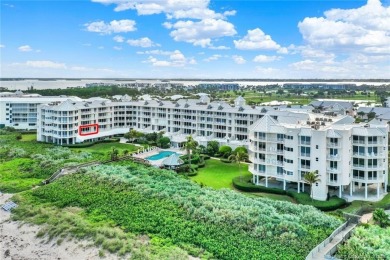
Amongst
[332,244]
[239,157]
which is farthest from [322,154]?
[332,244]

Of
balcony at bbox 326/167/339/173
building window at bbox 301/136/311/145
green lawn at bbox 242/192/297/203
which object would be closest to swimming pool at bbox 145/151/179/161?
green lawn at bbox 242/192/297/203

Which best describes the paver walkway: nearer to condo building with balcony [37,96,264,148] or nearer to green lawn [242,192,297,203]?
green lawn [242,192,297,203]

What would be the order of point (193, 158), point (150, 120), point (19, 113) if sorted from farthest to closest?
1. point (19, 113)
2. point (150, 120)
3. point (193, 158)

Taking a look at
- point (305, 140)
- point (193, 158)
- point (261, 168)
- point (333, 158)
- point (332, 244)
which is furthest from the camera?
point (193, 158)

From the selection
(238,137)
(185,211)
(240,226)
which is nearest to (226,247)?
(240,226)

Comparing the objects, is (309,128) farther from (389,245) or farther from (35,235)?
(35,235)

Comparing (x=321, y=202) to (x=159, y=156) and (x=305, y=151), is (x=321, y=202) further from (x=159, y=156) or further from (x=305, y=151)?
(x=159, y=156)
